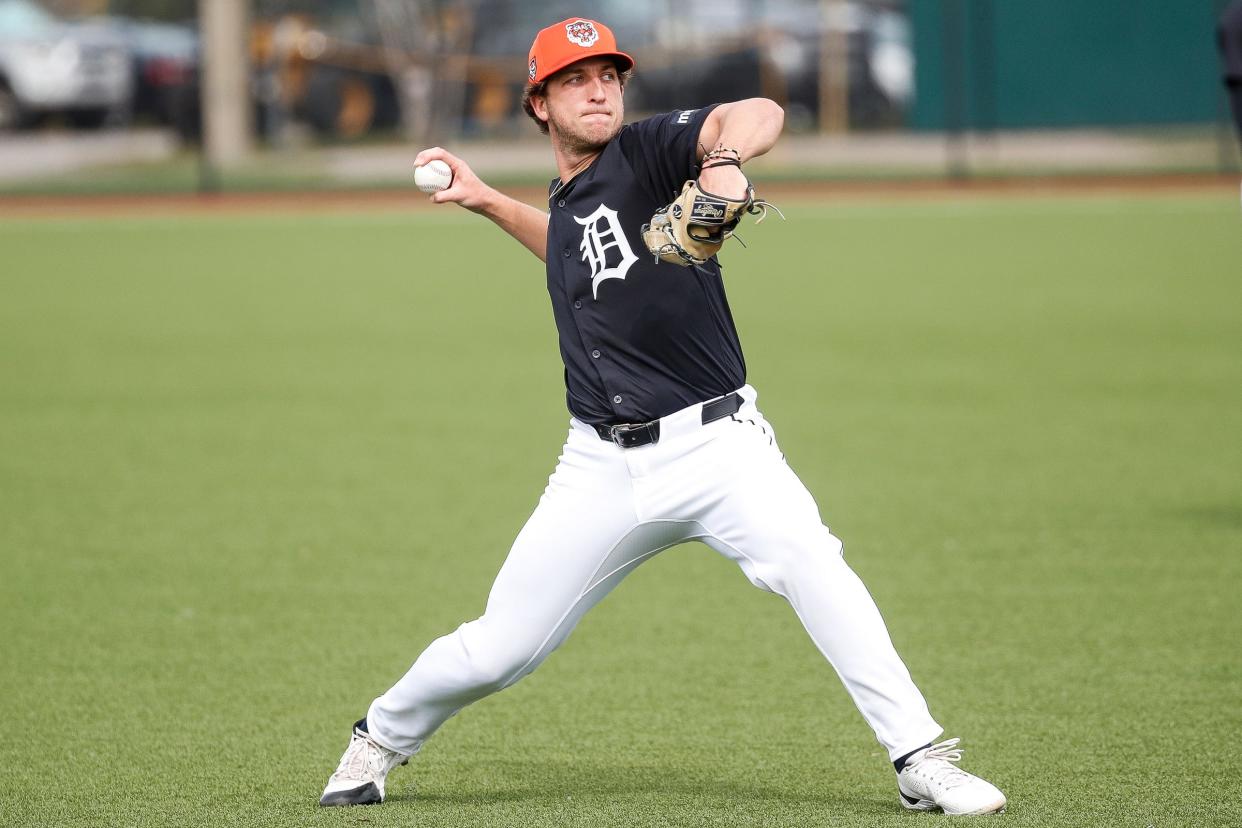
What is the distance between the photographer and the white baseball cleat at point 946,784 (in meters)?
4.03

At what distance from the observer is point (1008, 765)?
4.60 meters

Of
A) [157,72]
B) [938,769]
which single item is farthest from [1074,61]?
[938,769]

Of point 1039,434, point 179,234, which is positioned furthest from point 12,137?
point 1039,434

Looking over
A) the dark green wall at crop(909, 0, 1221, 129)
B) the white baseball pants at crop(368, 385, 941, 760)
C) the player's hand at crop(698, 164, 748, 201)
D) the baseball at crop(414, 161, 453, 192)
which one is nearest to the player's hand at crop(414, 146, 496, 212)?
the baseball at crop(414, 161, 453, 192)

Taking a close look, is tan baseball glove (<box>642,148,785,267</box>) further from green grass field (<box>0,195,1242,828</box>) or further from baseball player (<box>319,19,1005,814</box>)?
green grass field (<box>0,195,1242,828</box>)

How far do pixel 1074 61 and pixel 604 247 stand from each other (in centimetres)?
2502

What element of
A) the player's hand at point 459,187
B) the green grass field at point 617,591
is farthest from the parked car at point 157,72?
the player's hand at point 459,187

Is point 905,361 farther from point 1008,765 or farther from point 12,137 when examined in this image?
point 12,137

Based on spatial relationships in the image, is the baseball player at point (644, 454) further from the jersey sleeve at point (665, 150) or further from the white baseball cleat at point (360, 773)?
the white baseball cleat at point (360, 773)

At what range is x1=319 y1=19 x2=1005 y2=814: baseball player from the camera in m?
3.99

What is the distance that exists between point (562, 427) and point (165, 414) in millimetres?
2614

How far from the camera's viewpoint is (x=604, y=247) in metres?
4.00

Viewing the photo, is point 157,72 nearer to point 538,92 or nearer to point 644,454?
point 538,92

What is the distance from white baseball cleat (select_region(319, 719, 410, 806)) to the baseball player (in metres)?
0.32
